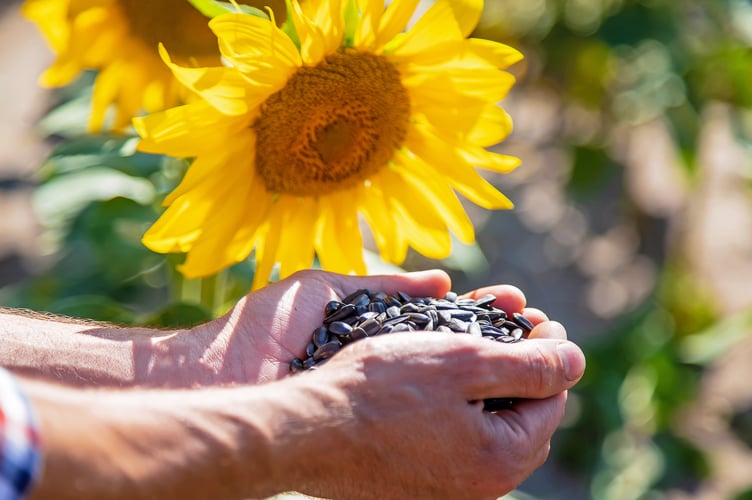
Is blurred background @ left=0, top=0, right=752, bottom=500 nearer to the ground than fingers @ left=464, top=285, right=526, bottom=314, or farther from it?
nearer to the ground

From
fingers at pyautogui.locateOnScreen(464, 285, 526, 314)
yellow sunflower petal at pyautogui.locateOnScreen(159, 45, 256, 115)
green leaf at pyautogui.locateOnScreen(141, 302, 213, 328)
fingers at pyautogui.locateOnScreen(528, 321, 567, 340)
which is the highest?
yellow sunflower petal at pyautogui.locateOnScreen(159, 45, 256, 115)

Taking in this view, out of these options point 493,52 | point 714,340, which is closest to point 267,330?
point 493,52

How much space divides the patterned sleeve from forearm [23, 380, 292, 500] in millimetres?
34

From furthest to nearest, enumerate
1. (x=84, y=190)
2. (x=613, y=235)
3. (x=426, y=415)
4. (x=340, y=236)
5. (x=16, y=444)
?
(x=613, y=235), (x=84, y=190), (x=340, y=236), (x=426, y=415), (x=16, y=444)

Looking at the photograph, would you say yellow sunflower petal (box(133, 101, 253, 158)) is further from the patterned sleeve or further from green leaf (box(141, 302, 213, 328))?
the patterned sleeve

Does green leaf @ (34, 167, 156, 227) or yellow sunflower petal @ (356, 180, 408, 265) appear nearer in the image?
yellow sunflower petal @ (356, 180, 408, 265)

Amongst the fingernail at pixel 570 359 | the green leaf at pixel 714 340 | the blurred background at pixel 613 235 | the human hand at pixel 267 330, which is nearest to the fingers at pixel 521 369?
the fingernail at pixel 570 359

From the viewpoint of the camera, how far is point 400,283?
146cm

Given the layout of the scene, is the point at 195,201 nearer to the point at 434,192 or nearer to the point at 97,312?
the point at 434,192

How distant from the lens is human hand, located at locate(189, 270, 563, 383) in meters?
1.31

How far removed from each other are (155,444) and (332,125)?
2.07ft

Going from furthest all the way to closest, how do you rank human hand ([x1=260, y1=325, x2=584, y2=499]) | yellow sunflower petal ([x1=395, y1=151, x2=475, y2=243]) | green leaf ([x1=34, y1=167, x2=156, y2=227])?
green leaf ([x1=34, y1=167, x2=156, y2=227]) < yellow sunflower petal ([x1=395, y1=151, x2=475, y2=243]) < human hand ([x1=260, y1=325, x2=584, y2=499])

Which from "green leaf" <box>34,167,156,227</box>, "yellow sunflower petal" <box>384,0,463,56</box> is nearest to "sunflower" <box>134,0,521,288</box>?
Answer: "yellow sunflower petal" <box>384,0,463,56</box>

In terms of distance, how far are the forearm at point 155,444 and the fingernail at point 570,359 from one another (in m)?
0.42
